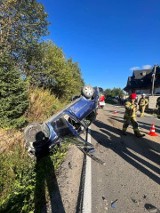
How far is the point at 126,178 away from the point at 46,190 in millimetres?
1794

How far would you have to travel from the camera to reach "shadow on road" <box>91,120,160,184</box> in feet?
20.2

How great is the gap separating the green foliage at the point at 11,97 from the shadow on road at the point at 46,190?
2.83 m

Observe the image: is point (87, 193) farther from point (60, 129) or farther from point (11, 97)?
point (11, 97)

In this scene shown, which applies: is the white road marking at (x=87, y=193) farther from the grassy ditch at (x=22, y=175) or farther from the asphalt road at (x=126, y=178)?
the grassy ditch at (x=22, y=175)

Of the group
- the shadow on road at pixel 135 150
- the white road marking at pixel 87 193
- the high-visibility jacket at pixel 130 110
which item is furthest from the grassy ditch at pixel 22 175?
the high-visibility jacket at pixel 130 110

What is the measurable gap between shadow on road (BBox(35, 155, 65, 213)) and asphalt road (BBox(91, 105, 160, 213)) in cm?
65

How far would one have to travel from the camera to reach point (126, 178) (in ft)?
18.0

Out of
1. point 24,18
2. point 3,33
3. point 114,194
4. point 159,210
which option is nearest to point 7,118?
point 114,194

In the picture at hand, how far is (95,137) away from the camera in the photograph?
999cm

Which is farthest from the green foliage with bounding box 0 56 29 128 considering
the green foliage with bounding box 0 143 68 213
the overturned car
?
the green foliage with bounding box 0 143 68 213

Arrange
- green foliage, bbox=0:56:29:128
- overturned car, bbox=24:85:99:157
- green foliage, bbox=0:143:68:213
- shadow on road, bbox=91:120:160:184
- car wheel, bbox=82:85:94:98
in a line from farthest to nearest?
green foliage, bbox=0:56:29:128, car wheel, bbox=82:85:94:98, overturned car, bbox=24:85:99:157, shadow on road, bbox=91:120:160:184, green foliage, bbox=0:143:68:213

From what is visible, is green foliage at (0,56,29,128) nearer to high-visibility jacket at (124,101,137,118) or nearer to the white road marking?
the white road marking

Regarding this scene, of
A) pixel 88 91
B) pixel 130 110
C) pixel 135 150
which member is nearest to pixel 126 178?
pixel 135 150

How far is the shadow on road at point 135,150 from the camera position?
6145 mm
